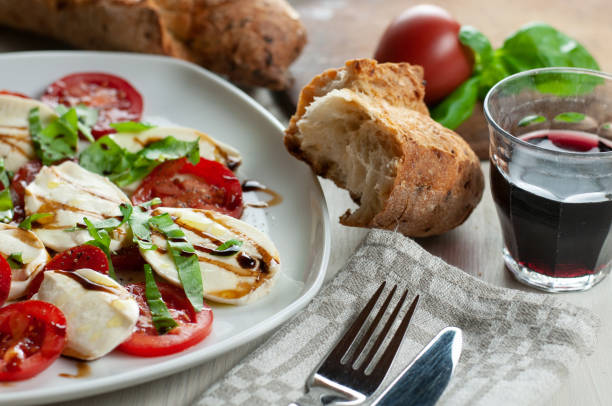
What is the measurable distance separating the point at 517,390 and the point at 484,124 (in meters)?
1.88

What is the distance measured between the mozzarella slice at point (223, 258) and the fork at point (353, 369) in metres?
0.36

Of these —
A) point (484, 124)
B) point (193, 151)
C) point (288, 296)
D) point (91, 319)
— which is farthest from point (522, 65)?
point (91, 319)

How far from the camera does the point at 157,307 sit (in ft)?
7.47

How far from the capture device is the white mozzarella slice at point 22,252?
7.68 ft

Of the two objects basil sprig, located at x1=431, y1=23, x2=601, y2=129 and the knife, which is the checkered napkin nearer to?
the knife

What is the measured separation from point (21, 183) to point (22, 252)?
0.64m

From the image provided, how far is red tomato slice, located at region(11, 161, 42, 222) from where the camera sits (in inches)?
112

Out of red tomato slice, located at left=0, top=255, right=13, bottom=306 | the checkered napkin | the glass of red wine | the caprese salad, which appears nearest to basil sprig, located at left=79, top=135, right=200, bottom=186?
the caprese salad

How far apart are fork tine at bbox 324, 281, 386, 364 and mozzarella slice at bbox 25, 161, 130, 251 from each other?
841 mm

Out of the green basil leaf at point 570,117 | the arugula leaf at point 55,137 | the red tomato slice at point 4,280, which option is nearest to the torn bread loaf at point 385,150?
the green basil leaf at point 570,117

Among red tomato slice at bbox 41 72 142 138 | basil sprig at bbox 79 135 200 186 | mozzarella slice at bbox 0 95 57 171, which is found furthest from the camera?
red tomato slice at bbox 41 72 142 138

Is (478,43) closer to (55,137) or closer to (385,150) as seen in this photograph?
(385,150)

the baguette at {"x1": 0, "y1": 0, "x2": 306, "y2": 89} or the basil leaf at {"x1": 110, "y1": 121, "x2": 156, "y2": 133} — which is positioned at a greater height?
the baguette at {"x1": 0, "y1": 0, "x2": 306, "y2": 89}

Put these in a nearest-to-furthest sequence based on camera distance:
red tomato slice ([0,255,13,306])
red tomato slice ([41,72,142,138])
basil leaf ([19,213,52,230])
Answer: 1. red tomato slice ([0,255,13,306])
2. basil leaf ([19,213,52,230])
3. red tomato slice ([41,72,142,138])
